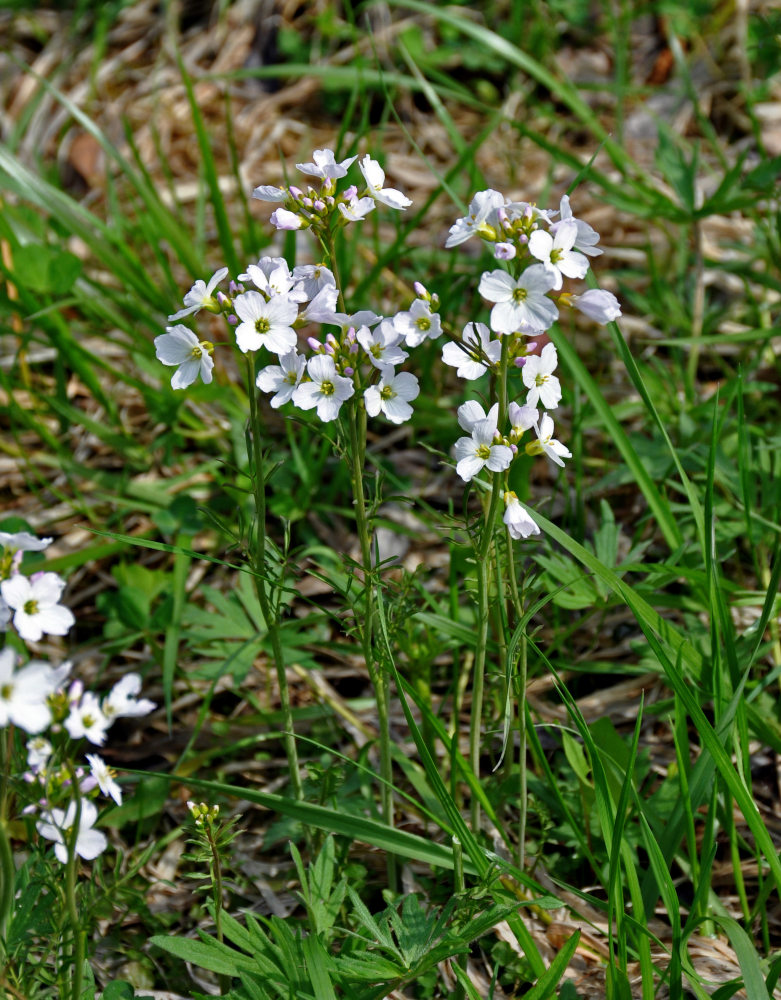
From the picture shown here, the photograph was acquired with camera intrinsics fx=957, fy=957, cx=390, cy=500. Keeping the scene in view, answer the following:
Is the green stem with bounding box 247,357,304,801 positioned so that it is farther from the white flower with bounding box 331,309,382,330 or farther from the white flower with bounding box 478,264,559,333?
the white flower with bounding box 478,264,559,333

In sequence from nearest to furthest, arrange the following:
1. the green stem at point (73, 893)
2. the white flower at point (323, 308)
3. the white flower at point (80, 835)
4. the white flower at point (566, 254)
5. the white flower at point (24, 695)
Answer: the white flower at point (24, 695) → the green stem at point (73, 893) → the white flower at point (80, 835) → the white flower at point (566, 254) → the white flower at point (323, 308)

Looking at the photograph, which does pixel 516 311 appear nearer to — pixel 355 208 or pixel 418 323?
pixel 418 323

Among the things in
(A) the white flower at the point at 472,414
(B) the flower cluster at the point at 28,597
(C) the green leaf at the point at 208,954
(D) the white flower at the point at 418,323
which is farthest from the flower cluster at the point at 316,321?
(C) the green leaf at the point at 208,954

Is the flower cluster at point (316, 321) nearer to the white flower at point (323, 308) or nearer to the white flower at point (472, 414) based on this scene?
the white flower at point (323, 308)

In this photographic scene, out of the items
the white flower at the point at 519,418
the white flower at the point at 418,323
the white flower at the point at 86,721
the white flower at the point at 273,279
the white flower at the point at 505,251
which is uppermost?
the white flower at the point at 505,251

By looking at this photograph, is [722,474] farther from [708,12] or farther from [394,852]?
[708,12]

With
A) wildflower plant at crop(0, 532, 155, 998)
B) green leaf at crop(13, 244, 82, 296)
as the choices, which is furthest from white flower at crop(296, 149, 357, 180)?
green leaf at crop(13, 244, 82, 296)
